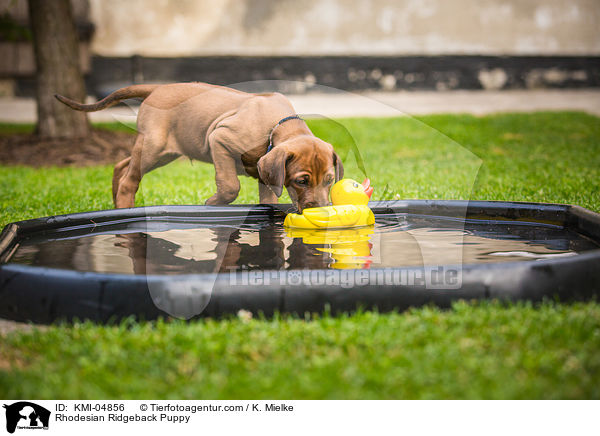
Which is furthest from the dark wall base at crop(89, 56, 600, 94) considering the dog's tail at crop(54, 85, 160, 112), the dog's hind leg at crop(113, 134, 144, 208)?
the dog's hind leg at crop(113, 134, 144, 208)

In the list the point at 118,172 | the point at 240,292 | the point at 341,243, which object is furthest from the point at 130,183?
the point at 240,292

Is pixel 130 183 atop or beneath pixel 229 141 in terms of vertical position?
beneath

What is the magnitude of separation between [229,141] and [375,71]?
10658 mm

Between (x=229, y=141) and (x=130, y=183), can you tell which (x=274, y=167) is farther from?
(x=130, y=183)

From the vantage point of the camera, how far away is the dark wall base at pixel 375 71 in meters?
13.5

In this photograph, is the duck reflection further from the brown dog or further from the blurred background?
the blurred background

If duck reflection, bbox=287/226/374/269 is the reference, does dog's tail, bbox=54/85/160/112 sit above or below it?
above

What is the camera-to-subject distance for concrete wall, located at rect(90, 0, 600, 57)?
50.1 ft

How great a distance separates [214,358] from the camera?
2090 millimetres

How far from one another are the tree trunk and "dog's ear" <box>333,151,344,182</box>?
6.42 m

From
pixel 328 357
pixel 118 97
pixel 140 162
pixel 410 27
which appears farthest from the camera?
pixel 410 27

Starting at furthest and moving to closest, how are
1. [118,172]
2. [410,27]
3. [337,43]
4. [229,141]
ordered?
[410,27]
[337,43]
[118,172]
[229,141]
